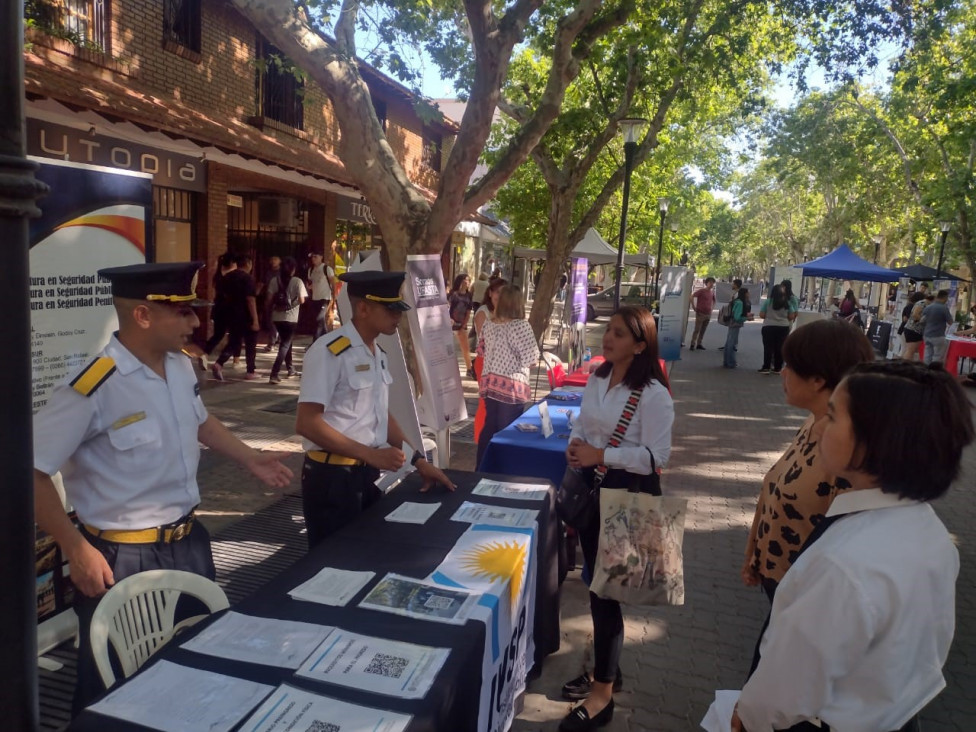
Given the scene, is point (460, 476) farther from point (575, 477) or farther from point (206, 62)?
point (206, 62)

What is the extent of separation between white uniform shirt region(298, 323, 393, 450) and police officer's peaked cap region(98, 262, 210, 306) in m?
0.82

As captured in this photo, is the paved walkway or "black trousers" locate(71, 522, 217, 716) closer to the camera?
"black trousers" locate(71, 522, 217, 716)

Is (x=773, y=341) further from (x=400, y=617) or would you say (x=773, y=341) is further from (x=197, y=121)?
(x=400, y=617)

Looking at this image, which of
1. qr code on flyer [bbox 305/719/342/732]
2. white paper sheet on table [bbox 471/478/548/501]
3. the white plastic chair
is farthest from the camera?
white paper sheet on table [bbox 471/478/548/501]

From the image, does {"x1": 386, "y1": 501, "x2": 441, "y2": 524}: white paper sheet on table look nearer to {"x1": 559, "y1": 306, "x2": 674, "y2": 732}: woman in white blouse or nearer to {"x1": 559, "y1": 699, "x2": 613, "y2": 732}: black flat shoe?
{"x1": 559, "y1": 306, "x2": 674, "y2": 732}: woman in white blouse

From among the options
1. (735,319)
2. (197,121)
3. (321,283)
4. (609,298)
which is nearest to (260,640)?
(197,121)

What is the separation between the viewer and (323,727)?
1.67 metres

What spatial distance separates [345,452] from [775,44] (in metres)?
12.2

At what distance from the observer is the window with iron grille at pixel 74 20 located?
324 inches

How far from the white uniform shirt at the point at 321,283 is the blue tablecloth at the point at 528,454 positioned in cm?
792

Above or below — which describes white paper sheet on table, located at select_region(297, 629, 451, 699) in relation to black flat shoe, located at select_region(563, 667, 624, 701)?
above

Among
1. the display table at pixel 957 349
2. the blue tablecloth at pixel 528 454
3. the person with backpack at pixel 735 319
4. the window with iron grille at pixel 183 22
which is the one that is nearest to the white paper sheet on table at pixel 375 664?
the blue tablecloth at pixel 528 454

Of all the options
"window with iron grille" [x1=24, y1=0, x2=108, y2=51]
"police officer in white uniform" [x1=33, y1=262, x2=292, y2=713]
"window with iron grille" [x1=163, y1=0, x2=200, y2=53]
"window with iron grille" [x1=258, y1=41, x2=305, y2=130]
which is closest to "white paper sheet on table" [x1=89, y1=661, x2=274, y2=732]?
Result: "police officer in white uniform" [x1=33, y1=262, x2=292, y2=713]

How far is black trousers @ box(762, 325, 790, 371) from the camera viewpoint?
14875mm
